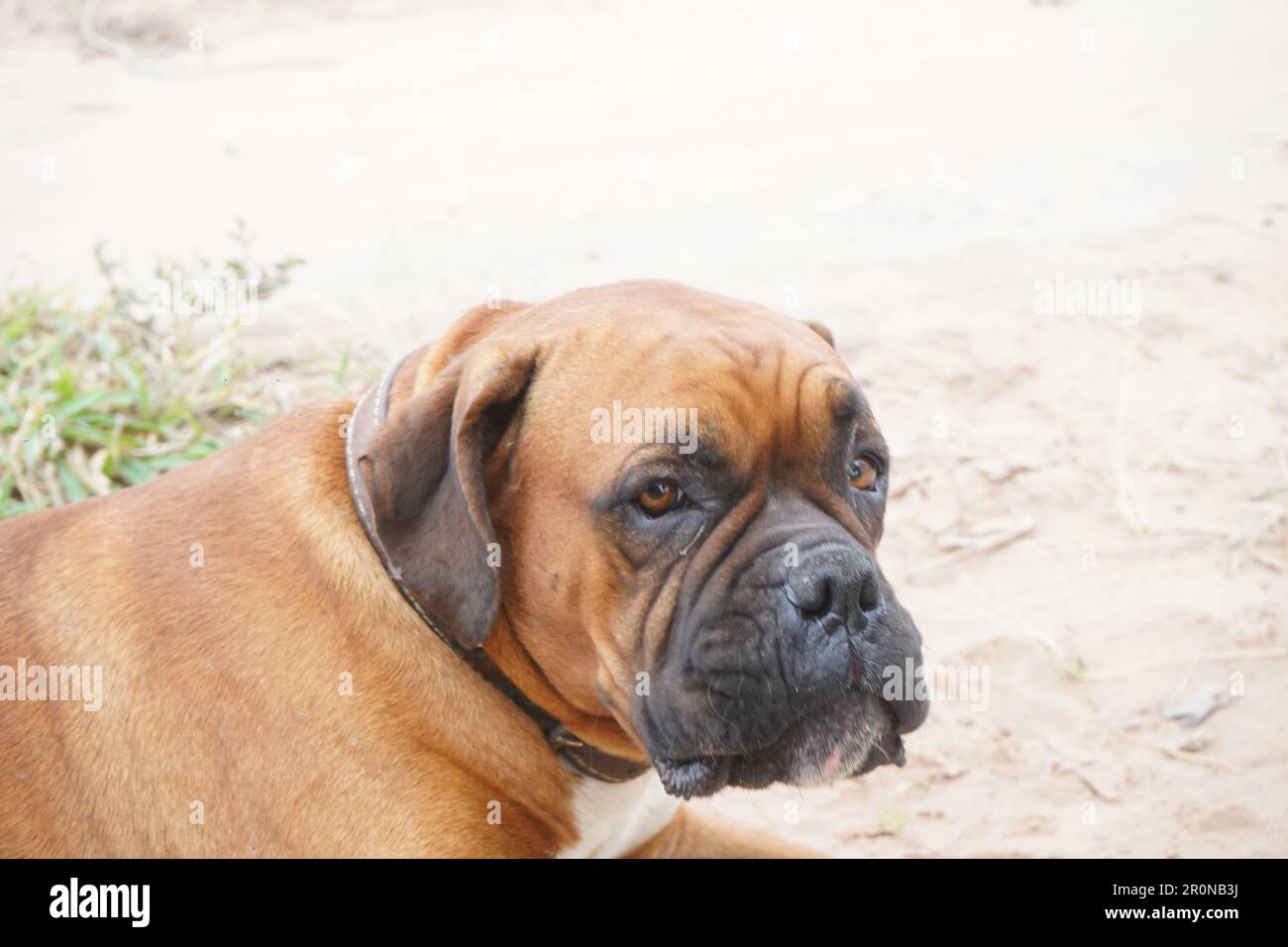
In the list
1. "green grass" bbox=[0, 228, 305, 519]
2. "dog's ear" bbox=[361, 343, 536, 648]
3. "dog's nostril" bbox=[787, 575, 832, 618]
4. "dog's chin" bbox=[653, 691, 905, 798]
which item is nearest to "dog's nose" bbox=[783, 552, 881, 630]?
"dog's nostril" bbox=[787, 575, 832, 618]

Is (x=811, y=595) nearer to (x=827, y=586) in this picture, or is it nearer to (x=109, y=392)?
(x=827, y=586)

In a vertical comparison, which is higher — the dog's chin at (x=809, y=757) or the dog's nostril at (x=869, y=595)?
the dog's nostril at (x=869, y=595)

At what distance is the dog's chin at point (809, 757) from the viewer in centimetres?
306

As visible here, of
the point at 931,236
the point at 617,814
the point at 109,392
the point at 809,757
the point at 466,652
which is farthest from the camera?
the point at 931,236

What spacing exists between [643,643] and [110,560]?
51.6 inches

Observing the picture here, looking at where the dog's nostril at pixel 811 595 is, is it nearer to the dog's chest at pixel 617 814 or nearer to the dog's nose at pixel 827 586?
the dog's nose at pixel 827 586

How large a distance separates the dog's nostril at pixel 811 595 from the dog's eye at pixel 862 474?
0.53m

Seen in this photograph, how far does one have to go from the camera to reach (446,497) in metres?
3.16

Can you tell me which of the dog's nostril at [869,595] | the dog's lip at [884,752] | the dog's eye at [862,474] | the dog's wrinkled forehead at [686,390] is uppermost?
the dog's wrinkled forehead at [686,390]

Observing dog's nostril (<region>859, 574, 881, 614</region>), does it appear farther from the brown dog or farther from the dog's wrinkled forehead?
the dog's wrinkled forehead

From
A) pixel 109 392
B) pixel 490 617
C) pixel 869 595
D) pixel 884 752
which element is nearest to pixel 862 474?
pixel 869 595

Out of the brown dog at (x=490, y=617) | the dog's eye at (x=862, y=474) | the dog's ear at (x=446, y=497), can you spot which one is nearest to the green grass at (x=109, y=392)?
the brown dog at (x=490, y=617)

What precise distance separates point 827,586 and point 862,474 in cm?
59
